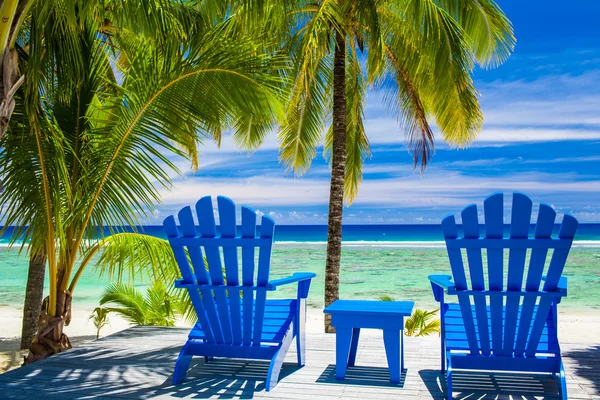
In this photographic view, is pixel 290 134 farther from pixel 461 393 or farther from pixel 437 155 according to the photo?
pixel 437 155

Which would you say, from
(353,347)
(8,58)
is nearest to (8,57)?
(8,58)

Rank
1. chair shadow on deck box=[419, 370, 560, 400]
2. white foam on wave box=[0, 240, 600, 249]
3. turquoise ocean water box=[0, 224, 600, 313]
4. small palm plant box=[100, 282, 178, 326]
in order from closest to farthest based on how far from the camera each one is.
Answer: chair shadow on deck box=[419, 370, 560, 400]
small palm plant box=[100, 282, 178, 326]
turquoise ocean water box=[0, 224, 600, 313]
white foam on wave box=[0, 240, 600, 249]

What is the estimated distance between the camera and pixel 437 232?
46156 millimetres

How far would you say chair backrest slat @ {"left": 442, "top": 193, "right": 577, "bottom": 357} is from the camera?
321 centimetres

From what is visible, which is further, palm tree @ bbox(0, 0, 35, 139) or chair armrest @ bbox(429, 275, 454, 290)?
chair armrest @ bbox(429, 275, 454, 290)

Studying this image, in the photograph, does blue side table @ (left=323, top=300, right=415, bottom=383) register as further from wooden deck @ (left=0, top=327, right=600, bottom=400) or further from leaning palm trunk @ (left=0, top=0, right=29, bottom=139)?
leaning palm trunk @ (left=0, top=0, right=29, bottom=139)

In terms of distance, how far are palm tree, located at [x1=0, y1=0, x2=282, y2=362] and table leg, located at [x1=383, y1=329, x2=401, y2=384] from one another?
1.95 metres

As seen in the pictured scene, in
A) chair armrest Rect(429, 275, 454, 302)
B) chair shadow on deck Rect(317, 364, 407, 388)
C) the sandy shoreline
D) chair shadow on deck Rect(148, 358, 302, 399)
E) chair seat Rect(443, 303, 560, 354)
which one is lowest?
the sandy shoreline

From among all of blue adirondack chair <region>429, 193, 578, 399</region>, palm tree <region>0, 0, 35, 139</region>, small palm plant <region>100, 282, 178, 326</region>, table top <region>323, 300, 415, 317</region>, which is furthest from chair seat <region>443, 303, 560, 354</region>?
small palm plant <region>100, 282, 178, 326</region>

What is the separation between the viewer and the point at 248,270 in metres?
3.60

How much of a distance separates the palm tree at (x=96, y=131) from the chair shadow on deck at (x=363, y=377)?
5.71 ft

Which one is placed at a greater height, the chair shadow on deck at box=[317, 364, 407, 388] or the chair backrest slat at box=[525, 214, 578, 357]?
the chair backrest slat at box=[525, 214, 578, 357]

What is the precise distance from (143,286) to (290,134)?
41.8 feet

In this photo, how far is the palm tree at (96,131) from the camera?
4578 mm
